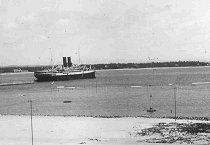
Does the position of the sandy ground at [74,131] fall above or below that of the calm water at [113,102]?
above

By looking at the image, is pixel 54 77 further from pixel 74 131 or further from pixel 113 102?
pixel 74 131

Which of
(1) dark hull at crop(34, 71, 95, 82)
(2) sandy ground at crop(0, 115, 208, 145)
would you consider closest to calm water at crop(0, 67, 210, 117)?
(2) sandy ground at crop(0, 115, 208, 145)

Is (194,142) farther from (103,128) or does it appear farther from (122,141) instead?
(103,128)

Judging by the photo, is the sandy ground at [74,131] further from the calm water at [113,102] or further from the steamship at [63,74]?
the steamship at [63,74]

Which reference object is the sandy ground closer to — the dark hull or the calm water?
the calm water

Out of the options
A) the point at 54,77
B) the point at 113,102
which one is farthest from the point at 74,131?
the point at 54,77

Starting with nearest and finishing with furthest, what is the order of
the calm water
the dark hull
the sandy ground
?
1. the sandy ground
2. the calm water
3. the dark hull

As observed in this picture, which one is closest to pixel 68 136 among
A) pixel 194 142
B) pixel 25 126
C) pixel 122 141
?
pixel 122 141

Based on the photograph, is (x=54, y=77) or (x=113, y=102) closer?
(x=113, y=102)

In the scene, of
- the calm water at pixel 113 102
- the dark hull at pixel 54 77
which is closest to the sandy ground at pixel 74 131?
the calm water at pixel 113 102
